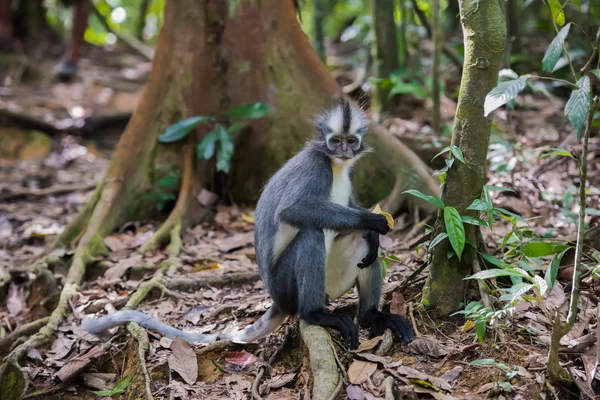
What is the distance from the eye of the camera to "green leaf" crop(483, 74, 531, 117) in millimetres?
3234

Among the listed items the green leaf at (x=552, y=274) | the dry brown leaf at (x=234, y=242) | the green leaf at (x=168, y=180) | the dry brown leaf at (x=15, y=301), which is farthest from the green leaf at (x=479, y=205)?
the dry brown leaf at (x=15, y=301)

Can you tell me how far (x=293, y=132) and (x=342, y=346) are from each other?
336 cm

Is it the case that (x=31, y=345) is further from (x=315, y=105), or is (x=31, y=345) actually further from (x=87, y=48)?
(x=87, y=48)

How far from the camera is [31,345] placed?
4.82 m

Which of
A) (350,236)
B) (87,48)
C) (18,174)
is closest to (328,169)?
(350,236)

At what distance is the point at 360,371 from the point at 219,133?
365cm

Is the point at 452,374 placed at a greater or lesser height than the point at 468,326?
lesser

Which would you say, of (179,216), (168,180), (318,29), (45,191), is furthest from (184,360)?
(318,29)

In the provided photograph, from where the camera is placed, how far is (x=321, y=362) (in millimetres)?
3697

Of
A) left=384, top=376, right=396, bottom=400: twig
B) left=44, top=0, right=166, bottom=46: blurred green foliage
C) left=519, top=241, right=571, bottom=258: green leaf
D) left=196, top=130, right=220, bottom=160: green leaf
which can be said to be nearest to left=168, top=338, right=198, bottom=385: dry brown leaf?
left=384, top=376, right=396, bottom=400: twig

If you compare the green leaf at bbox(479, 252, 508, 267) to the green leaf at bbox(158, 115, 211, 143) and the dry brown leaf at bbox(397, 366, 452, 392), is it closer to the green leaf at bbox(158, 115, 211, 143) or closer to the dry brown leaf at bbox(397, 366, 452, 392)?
the dry brown leaf at bbox(397, 366, 452, 392)

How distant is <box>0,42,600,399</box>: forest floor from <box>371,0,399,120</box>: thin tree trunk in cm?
39

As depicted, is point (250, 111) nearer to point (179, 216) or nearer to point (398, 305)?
point (179, 216)

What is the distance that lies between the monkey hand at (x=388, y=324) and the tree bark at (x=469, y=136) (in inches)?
8.9
